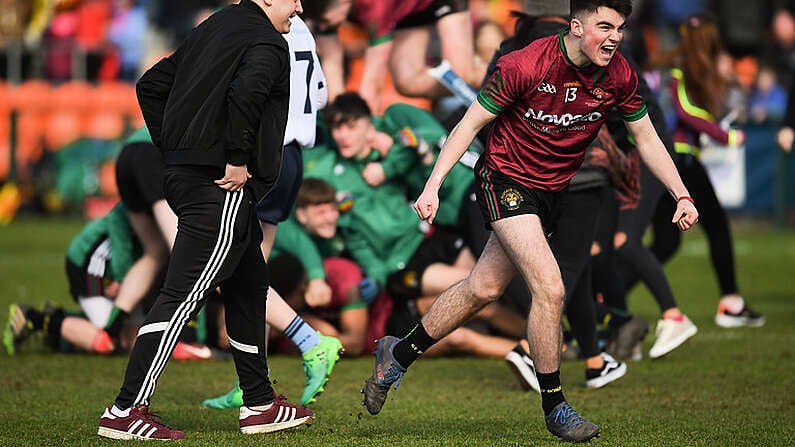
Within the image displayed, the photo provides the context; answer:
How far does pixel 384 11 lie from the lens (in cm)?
981

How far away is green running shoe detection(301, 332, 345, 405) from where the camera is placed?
20.8 feet

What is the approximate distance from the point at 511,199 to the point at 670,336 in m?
2.74

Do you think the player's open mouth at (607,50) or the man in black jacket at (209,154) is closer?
the man in black jacket at (209,154)

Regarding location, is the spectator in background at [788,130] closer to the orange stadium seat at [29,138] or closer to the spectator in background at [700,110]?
the spectator in background at [700,110]

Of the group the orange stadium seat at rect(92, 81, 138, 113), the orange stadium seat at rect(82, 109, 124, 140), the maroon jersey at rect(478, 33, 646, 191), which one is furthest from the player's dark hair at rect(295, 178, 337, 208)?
the orange stadium seat at rect(92, 81, 138, 113)

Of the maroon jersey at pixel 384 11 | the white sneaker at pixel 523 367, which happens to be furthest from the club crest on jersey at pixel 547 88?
the maroon jersey at pixel 384 11

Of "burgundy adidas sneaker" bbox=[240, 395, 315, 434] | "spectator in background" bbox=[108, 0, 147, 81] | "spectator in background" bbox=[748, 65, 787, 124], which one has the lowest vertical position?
"spectator in background" bbox=[748, 65, 787, 124]

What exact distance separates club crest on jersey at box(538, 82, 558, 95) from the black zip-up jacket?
104 centimetres

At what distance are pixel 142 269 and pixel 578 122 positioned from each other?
344 cm

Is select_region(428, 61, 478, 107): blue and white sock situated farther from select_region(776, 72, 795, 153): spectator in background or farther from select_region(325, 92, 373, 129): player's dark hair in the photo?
select_region(776, 72, 795, 153): spectator in background

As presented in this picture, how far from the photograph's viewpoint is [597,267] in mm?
8594

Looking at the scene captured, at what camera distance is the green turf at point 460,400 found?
569 centimetres

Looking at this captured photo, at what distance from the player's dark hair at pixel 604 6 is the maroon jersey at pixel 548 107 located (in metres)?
0.16

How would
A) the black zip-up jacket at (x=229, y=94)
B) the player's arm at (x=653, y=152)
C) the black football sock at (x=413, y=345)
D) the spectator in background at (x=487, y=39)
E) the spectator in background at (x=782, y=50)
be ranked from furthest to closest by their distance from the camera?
1. the spectator in background at (x=782, y=50)
2. the spectator in background at (x=487, y=39)
3. the black football sock at (x=413, y=345)
4. the player's arm at (x=653, y=152)
5. the black zip-up jacket at (x=229, y=94)
